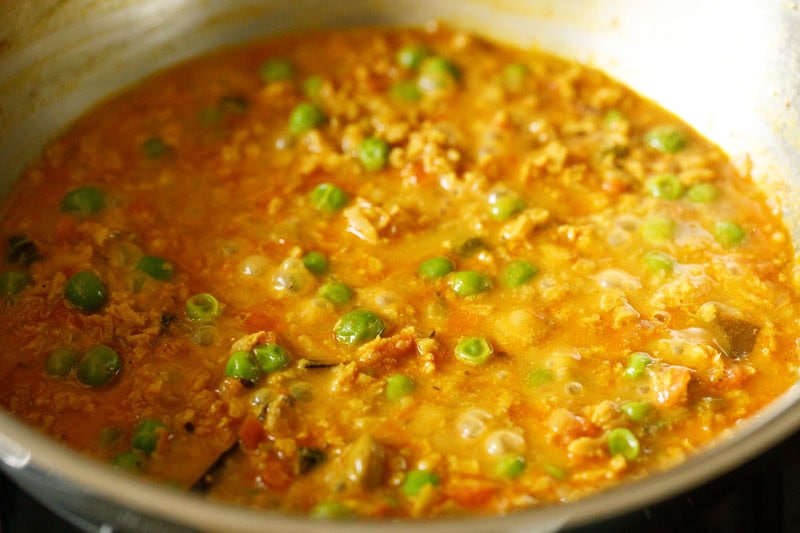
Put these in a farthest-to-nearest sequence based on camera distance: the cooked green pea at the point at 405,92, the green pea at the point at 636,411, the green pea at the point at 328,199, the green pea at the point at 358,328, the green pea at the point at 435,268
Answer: the cooked green pea at the point at 405,92
the green pea at the point at 328,199
the green pea at the point at 435,268
the green pea at the point at 358,328
the green pea at the point at 636,411

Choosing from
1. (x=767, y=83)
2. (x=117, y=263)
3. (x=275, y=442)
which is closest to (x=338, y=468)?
(x=275, y=442)

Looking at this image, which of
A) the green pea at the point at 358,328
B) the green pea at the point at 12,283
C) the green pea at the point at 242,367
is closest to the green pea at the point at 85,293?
the green pea at the point at 12,283

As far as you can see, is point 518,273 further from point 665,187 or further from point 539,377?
point 665,187

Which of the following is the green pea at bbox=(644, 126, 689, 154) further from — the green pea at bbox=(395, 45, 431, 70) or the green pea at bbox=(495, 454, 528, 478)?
the green pea at bbox=(495, 454, 528, 478)

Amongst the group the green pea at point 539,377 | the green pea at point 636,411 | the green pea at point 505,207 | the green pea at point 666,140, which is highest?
the green pea at point 666,140

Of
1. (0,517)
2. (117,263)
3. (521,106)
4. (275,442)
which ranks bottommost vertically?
(0,517)

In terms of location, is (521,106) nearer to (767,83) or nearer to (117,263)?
(767,83)

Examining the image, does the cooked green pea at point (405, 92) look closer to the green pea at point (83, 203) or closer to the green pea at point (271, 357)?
the green pea at point (83, 203)

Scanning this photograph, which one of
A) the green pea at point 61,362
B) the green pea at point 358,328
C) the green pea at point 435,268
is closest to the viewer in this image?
the green pea at point 61,362
